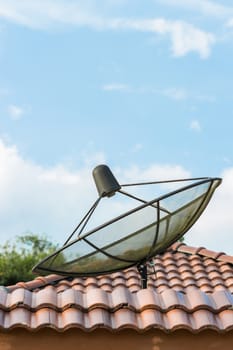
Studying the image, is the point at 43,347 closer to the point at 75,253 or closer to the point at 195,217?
the point at 75,253

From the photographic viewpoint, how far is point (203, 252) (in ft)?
40.2

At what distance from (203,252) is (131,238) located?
672 cm

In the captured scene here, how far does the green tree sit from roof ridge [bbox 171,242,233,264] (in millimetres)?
12122

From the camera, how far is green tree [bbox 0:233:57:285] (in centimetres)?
2653

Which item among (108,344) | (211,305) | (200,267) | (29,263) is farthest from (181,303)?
(29,263)

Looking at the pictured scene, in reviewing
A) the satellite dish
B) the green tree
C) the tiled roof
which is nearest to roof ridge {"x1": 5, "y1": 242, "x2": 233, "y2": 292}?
the satellite dish

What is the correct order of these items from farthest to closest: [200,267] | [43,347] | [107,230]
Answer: [200,267] < [107,230] < [43,347]

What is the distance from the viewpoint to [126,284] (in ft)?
33.3

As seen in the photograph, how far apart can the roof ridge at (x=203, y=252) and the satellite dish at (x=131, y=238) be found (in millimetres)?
6049

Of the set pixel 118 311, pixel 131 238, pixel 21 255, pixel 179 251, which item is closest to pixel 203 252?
pixel 179 251

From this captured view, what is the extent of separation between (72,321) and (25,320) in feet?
1.12

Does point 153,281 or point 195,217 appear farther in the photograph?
point 153,281

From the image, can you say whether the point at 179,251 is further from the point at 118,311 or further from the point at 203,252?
the point at 118,311

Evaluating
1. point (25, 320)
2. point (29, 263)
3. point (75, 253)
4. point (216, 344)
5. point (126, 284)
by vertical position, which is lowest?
point (216, 344)
